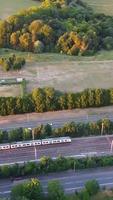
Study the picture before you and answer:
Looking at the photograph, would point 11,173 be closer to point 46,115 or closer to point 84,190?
point 84,190

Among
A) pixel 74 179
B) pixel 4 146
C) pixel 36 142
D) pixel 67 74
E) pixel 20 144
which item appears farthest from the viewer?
pixel 67 74

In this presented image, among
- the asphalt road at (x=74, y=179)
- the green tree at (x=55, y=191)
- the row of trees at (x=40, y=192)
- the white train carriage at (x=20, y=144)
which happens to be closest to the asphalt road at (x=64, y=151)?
the white train carriage at (x=20, y=144)

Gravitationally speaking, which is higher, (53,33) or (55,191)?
(53,33)

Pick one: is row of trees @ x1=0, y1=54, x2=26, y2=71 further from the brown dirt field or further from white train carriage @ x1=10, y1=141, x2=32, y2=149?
white train carriage @ x1=10, y1=141, x2=32, y2=149

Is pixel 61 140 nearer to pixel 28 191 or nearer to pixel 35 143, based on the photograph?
pixel 35 143

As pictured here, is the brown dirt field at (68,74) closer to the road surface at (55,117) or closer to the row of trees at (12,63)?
the row of trees at (12,63)

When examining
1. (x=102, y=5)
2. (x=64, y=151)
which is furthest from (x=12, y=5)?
(x=64, y=151)

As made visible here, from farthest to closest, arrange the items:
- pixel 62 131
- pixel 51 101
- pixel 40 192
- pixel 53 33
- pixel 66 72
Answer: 1. pixel 53 33
2. pixel 66 72
3. pixel 51 101
4. pixel 62 131
5. pixel 40 192

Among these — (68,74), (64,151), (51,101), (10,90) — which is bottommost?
(64,151)
